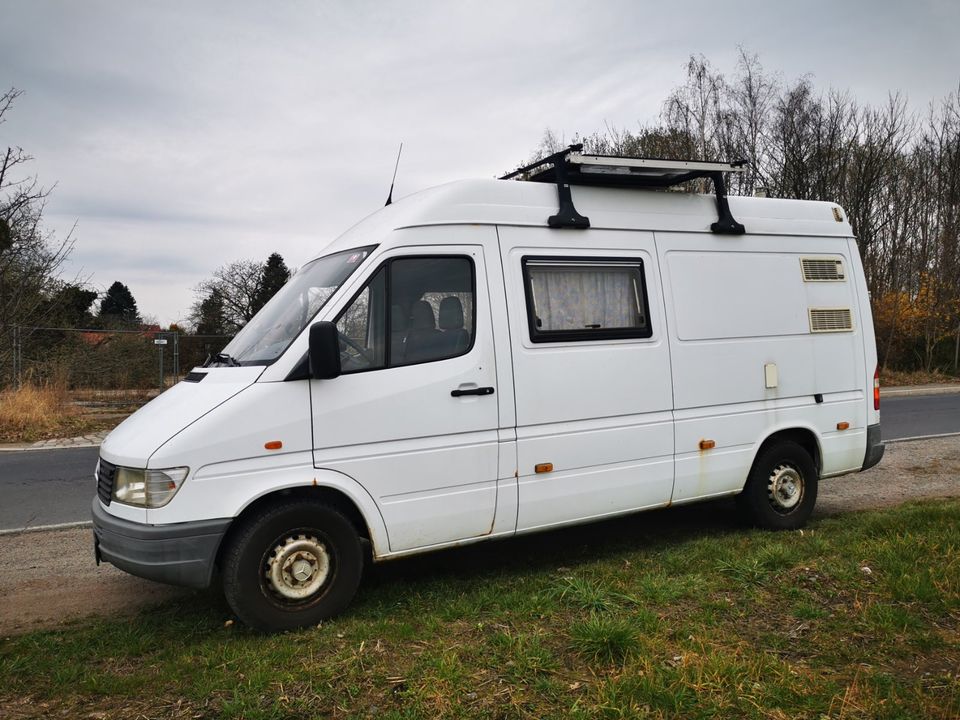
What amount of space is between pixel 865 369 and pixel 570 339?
3180mm

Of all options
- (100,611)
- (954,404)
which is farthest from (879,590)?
(954,404)

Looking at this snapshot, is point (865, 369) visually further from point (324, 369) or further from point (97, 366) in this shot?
point (97, 366)

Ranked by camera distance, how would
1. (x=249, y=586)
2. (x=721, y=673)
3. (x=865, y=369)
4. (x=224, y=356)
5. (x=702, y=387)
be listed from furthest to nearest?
(x=865, y=369), (x=702, y=387), (x=224, y=356), (x=249, y=586), (x=721, y=673)

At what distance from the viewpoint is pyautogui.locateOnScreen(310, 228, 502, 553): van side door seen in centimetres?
446

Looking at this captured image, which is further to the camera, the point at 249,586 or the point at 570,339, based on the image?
the point at 570,339

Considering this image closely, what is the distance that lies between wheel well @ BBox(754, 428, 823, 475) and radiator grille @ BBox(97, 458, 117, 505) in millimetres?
4824

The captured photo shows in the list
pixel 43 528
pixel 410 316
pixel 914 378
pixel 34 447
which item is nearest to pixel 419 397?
pixel 410 316

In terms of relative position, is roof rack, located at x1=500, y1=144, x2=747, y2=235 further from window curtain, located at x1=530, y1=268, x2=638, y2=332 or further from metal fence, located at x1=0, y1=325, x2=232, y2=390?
metal fence, located at x1=0, y1=325, x2=232, y2=390

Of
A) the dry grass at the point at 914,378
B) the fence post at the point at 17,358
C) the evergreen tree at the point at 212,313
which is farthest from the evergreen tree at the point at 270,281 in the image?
the dry grass at the point at 914,378

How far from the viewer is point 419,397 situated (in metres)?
4.63

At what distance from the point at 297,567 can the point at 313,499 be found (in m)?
0.39

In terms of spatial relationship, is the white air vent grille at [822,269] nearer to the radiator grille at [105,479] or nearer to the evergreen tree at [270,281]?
the radiator grille at [105,479]

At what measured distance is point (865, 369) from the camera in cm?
672

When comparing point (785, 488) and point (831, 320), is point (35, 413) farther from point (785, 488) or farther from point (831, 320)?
point (831, 320)
